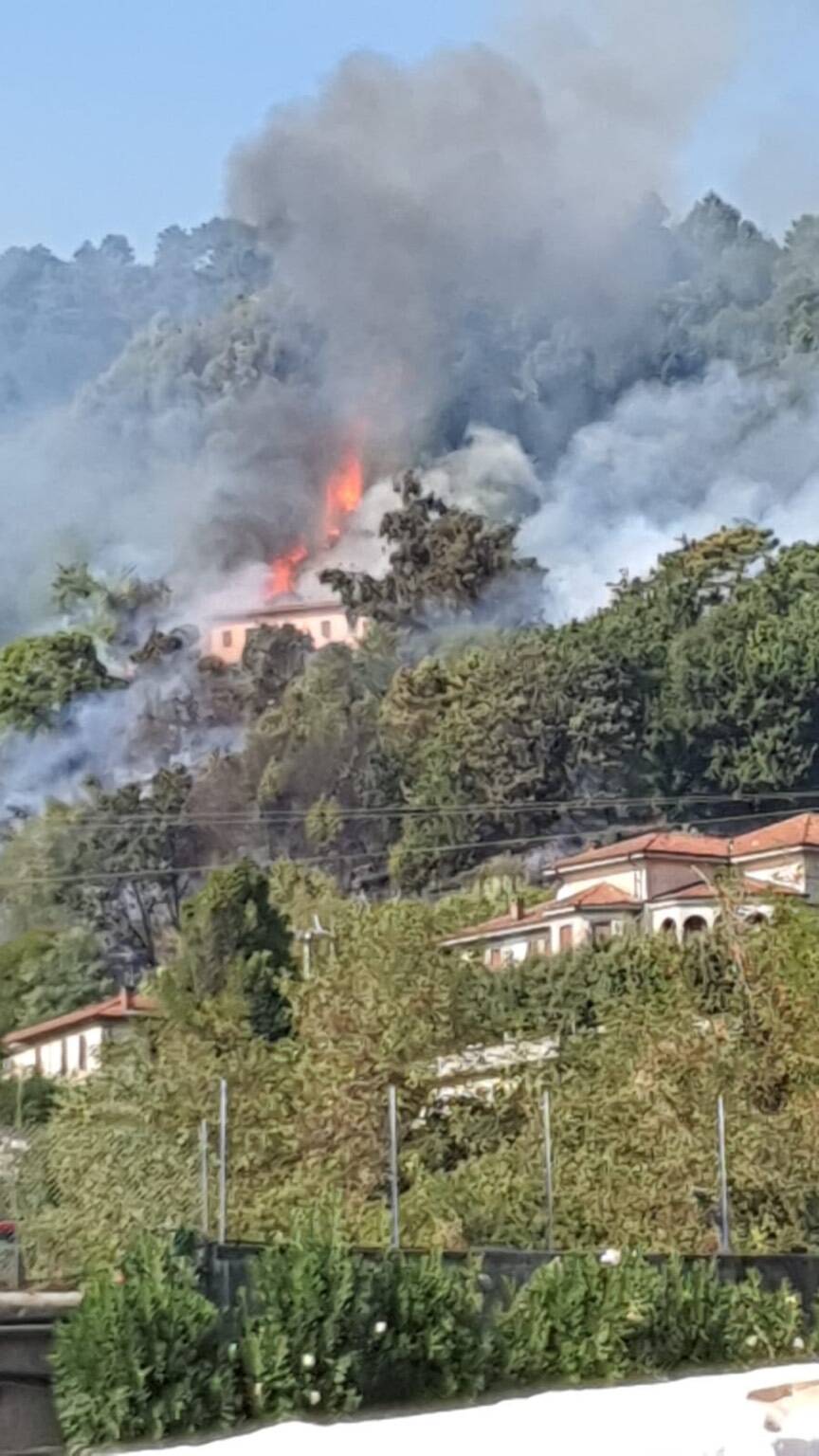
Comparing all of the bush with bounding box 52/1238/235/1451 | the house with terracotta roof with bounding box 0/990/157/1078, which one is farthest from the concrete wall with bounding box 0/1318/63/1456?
the house with terracotta roof with bounding box 0/990/157/1078

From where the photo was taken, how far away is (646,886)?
78.2 meters

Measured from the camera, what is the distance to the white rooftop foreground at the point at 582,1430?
10.3 metres

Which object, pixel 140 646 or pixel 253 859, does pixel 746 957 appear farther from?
pixel 140 646

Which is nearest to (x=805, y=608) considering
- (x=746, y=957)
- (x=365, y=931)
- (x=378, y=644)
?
(x=378, y=644)

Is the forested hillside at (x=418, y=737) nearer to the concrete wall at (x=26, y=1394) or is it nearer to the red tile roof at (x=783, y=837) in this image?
the red tile roof at (x=783, y=837)

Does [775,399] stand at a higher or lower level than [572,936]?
higher

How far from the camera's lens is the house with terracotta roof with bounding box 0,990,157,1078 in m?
78.5

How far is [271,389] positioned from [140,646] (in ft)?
56.7

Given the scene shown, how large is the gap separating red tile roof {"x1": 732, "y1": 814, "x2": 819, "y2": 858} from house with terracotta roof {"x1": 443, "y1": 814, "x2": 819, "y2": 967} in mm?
30

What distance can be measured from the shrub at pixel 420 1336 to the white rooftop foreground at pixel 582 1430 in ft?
1.92

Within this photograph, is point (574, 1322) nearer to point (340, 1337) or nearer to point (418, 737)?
point (340, 1337)

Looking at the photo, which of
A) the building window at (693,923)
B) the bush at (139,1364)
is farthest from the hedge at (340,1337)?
the building window at (693,923)

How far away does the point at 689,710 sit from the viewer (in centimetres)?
8975

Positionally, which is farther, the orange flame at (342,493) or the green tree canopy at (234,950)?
the orange flame at (342,493)
